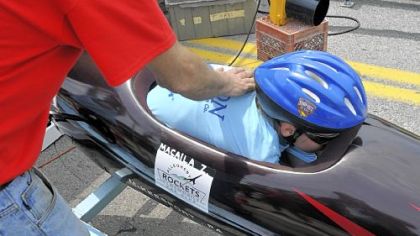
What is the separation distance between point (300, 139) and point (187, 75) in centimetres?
60

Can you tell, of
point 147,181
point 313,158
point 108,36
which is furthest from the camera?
point 147,181

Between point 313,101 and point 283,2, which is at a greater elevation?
point 313,101

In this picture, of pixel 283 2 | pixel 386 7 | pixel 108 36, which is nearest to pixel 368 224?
pixel 108 36

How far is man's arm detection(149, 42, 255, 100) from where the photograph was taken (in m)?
1.24

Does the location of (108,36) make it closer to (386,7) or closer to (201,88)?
(201,88)

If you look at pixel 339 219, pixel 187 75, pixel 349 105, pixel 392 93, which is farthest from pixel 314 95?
pixel 392 93

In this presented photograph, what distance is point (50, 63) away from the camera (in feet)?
3.83

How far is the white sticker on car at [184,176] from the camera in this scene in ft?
5.77

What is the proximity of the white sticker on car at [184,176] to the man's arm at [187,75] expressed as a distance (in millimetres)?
276

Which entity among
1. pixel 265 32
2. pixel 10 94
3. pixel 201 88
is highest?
pixel 10 94

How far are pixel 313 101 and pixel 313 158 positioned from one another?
9.2 inches

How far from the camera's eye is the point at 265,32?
3693mm

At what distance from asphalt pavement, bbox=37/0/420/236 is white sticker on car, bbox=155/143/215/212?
0.69 metres

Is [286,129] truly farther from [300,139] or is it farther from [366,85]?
[366,85]
